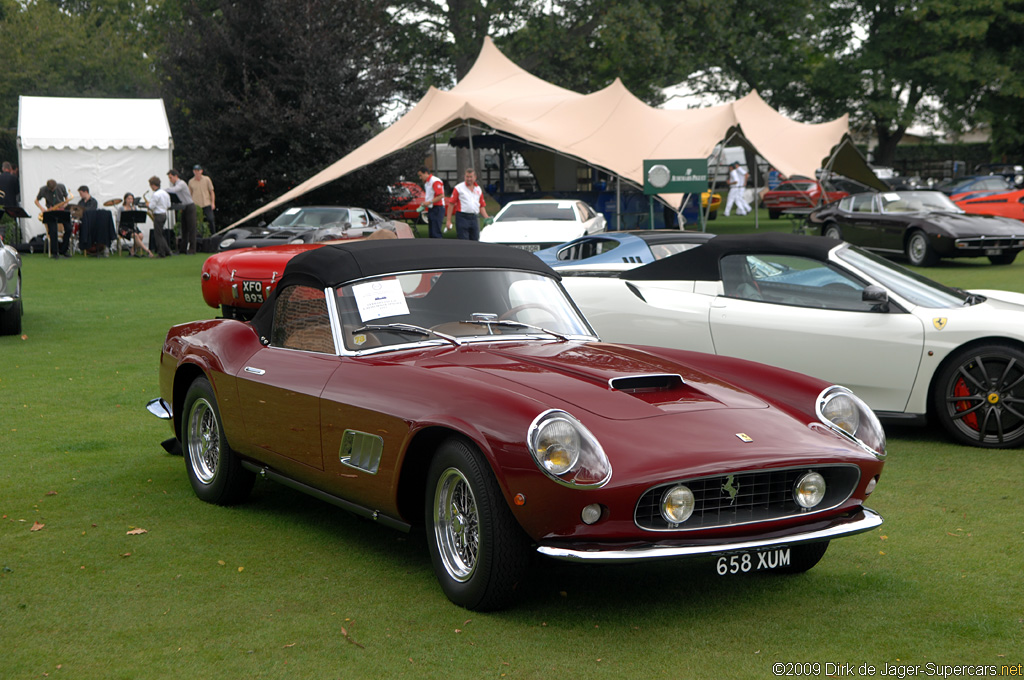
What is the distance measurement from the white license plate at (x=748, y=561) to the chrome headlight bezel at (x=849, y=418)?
674mm

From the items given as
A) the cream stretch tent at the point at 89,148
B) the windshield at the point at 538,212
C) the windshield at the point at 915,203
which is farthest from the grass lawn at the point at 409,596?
the cream stretch tent at the point at 89,148

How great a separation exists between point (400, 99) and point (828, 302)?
34259mm

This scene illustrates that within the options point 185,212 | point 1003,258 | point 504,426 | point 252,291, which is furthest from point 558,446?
point 185,212

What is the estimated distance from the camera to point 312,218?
69.9 ft

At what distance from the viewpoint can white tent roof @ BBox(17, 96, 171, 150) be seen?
26.5 metres

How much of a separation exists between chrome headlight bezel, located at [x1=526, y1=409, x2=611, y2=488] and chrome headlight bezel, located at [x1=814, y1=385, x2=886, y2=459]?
116cm

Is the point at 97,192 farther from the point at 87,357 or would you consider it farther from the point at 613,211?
the point at 87,357

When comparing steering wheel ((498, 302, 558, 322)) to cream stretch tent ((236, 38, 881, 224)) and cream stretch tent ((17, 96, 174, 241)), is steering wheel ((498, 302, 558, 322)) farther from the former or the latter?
cream stretch tent ((17, 96, 174, 241))

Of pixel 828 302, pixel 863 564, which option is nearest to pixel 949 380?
pixel 828 302

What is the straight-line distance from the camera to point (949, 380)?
6898 mm

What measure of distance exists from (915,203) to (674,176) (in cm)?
532

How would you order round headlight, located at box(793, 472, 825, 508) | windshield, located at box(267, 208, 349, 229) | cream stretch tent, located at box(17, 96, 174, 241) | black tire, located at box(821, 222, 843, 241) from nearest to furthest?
round headlight, located at box(793, 472, 825, 508)
windshield, located at box(267, 208, 349, 229)
black tire, located at box(821, 222, 843, 241)
cream stretch tent, located at box(17, 96, 174, 241)

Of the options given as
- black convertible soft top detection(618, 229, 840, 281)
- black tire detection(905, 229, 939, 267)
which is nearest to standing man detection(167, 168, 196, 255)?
black tire detection(905, 229, 939, 267)

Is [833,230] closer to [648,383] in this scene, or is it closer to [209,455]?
[209,455]
